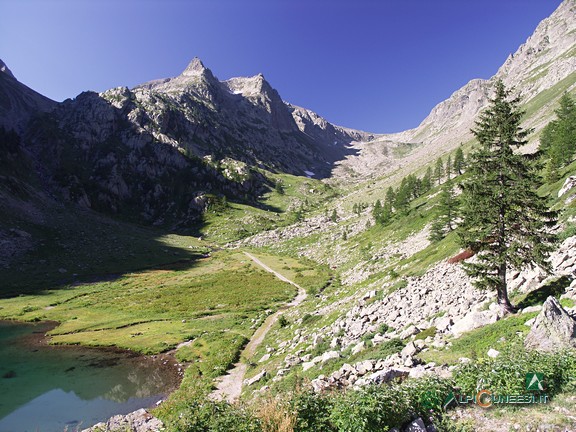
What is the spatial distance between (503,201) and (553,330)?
315 inches

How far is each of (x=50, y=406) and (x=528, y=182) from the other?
40.7 meters

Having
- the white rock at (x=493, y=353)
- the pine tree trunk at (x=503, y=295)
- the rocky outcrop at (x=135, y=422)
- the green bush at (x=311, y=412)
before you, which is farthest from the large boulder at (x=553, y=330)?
the rocky outcrop at (x=135, y=422)

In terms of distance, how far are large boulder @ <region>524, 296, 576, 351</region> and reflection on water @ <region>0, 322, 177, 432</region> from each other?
27648 millimetres

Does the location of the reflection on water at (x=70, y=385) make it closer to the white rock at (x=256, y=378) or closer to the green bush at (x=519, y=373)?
the white rock at (x=256, y=378)

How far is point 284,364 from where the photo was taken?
969 inches

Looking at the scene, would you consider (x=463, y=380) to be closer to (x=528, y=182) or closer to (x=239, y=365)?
(x=528, y=182)

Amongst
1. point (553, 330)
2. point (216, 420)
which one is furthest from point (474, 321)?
point (216, 420)

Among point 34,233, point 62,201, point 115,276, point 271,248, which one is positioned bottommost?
point 271,248

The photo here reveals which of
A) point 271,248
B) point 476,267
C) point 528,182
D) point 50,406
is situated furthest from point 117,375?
point 271,248

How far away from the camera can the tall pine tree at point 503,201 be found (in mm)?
16422

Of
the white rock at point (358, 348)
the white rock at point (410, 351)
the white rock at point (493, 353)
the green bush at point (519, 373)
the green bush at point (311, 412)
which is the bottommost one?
the white rock at point (358, 348)

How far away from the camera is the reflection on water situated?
24.8 meters

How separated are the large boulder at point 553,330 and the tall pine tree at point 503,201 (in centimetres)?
527

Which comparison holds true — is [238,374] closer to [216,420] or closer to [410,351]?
[410,351]
